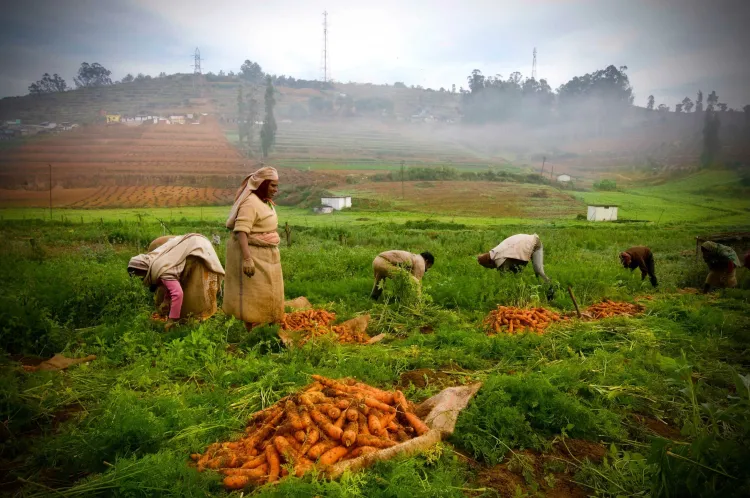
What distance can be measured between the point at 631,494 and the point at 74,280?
652 centimetres

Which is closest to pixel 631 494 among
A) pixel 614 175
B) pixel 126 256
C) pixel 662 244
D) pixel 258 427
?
pixel 258 427

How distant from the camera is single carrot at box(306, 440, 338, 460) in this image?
9.41 ft

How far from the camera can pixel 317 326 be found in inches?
233

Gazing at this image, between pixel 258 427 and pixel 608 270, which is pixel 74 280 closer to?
pixel 258 427

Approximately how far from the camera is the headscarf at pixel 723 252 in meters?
8.38

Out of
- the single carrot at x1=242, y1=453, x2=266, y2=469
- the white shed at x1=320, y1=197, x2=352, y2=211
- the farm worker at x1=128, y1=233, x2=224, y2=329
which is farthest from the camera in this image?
the white shed at x1=320, y1=197, x2=352, y2=211

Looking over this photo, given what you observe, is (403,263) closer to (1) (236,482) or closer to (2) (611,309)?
(2) (611,309)

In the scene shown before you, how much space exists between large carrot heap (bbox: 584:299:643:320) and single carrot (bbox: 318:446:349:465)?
4.84m

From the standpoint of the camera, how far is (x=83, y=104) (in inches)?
1382

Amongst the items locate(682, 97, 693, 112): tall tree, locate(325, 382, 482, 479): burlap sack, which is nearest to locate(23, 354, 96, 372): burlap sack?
locate(325, 382, 482, 479): burlap sack

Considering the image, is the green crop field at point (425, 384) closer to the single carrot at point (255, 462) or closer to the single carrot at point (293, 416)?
the single carrot at point (255, 462)

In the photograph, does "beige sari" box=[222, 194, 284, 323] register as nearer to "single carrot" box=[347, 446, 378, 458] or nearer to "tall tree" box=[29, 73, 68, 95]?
"single carrot" box=[347, 446, 378, 458]

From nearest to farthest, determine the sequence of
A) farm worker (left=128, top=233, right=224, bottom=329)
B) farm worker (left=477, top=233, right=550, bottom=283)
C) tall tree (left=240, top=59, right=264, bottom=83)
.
Result: farm worker (left=128, top=233, right=224, bottom=329), farm worker (left=477, top=233, right=550, bottom=283), tall tree (left=240, top=59, right=264, bottom=83)

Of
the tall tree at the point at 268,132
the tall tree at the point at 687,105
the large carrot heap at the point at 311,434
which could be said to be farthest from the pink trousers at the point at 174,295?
the tall tree at the point at 687,105
